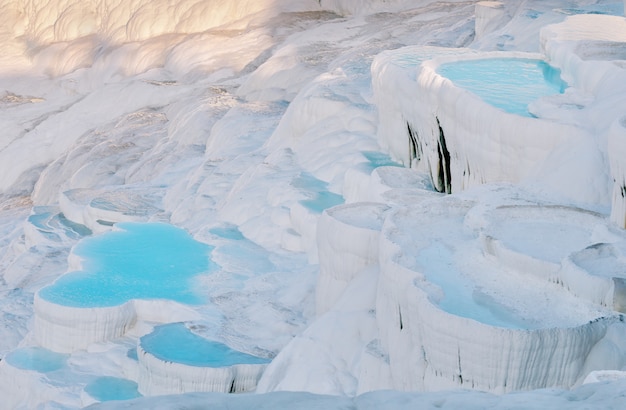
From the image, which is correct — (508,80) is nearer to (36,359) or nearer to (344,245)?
(344,245)

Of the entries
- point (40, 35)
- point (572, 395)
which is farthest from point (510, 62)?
point (40, 35)

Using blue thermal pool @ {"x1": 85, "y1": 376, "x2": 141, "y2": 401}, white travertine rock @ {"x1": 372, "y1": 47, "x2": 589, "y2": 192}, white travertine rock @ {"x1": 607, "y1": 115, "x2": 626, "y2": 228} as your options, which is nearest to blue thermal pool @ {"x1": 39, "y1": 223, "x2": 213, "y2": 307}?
blue thermal pool @ {"x1": 85, "y1": 376, "x2": 141, "y2": 401}

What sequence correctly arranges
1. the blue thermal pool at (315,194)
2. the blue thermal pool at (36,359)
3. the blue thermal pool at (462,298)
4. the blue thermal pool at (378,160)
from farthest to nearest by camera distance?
the blue thermal pool at (378,160) → the blue thermal pool at (315,194) → the blue thermal pool at (36,359) → the blue thermal pool at (462,298)

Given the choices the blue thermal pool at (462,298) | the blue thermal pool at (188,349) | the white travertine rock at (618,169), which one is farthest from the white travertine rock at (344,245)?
the white travertine rock at (618,169)

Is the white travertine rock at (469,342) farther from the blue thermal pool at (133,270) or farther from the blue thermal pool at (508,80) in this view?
the blue thermal pool at (133,270)

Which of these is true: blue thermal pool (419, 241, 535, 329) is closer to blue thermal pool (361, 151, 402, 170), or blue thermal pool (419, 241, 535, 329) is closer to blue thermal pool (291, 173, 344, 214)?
blue thermal pool (291, 173, 344, 214)

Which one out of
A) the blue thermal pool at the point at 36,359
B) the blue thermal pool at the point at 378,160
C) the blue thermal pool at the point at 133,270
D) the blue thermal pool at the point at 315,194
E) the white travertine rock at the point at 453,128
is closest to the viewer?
the white travertine rock at the point at 453,128
